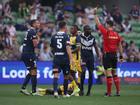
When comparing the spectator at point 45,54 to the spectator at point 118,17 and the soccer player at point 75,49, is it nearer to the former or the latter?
the spectator at point 118,17

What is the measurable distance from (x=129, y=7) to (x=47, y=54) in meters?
9.02

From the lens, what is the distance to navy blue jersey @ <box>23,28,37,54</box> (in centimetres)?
1975

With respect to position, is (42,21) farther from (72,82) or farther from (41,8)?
(72,82)

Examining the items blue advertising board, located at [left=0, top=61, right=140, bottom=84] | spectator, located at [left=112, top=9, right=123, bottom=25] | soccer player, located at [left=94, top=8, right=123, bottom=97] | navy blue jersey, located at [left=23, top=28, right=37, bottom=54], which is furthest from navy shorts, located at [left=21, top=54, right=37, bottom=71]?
spectator, located at [left=112, top=9, right=123, bottom=25]

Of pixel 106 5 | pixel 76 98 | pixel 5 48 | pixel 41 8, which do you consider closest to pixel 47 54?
pixel 5 48

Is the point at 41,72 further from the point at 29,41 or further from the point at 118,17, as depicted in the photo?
the point at 29,41

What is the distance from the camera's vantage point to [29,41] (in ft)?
65.7

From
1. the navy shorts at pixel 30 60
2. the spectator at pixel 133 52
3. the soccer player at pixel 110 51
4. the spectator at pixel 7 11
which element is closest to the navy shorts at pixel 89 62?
the soccer player at pixel 110 51

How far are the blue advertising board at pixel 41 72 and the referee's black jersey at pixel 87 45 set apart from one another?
301 inches

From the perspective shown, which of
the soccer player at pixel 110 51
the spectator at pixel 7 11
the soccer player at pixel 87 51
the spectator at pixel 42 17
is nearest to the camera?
the soccer player at pixel 110 51

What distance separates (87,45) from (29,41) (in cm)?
193

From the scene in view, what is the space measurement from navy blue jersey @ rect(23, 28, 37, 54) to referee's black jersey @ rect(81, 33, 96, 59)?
166cm

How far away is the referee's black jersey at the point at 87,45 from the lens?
20.3 metres

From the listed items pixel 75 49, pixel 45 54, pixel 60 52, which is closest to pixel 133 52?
pixel 45 54
